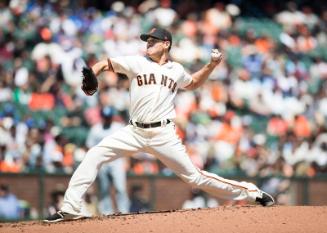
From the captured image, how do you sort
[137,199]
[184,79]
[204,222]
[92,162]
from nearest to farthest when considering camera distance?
[204,222], [92,162], [184,79], [137,199]

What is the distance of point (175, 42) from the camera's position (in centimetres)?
1594

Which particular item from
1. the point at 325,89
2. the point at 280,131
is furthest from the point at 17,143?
the point at 325,89

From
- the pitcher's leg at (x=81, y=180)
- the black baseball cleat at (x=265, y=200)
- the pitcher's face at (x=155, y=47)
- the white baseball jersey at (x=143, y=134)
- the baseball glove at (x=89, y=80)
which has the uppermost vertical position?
the pitcher's face at (x=155, y=47)

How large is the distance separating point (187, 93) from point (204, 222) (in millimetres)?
7550

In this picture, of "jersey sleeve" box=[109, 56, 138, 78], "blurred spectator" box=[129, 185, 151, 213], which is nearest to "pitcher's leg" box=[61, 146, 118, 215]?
"jersey sleeve" box=[109, 56, 138, 78]

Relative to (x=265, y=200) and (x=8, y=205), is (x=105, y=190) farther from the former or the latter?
(x=265, y=200)

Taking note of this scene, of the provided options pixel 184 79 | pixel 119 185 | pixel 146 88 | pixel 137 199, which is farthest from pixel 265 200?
pixel 137 199

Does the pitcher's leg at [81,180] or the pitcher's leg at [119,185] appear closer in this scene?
the pitcher's leg at [81,180]

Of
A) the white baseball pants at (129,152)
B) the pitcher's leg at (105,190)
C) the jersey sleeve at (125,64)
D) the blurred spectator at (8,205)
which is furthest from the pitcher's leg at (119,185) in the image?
the jersey sleeve at (125,64)

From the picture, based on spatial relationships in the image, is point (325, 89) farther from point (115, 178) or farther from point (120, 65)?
point (120, 65)

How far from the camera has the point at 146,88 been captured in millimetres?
7688

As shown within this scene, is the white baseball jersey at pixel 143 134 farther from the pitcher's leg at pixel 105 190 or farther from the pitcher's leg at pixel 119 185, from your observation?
the pitcher's leg at pixel 105 190

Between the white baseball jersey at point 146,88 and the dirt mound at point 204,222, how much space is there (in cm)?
91

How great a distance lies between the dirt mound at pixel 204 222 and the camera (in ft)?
24.0
